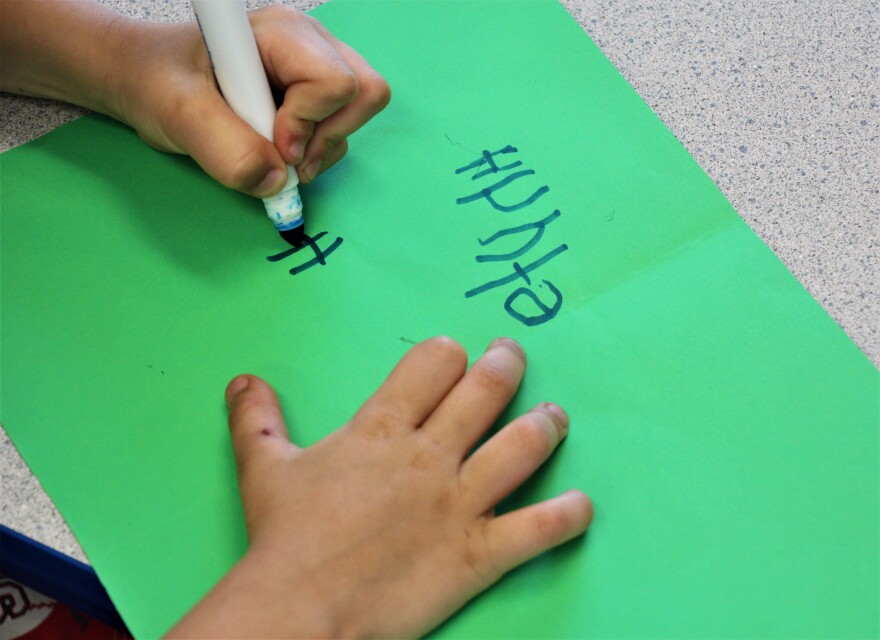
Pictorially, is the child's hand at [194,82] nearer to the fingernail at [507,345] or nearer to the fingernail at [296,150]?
the fingernail at [296,150]

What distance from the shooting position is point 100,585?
1.43ft

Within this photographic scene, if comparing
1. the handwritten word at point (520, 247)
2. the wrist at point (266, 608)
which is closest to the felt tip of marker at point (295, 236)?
the handwritten word at point (520, 247)

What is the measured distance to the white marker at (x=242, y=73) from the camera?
0.43 meters

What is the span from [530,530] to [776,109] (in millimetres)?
365

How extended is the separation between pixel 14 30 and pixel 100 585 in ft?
1.26

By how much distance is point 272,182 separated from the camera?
1.57 ft

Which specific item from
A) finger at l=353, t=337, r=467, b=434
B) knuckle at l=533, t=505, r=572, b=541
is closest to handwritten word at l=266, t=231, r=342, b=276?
finger at l=353, t=337, r=467, b=434

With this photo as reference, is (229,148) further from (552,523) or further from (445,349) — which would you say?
(552,523)

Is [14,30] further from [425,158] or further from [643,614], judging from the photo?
[643,614]

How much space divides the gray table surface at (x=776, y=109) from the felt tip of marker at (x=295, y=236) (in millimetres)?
197

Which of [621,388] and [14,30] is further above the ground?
[14,30]

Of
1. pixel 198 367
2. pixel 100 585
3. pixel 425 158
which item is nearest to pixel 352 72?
pixel 425 158

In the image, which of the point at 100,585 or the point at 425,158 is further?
the point at 425,158

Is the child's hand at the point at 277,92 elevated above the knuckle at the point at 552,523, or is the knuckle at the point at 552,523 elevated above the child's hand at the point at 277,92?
the child's hand at the point at 277,92
